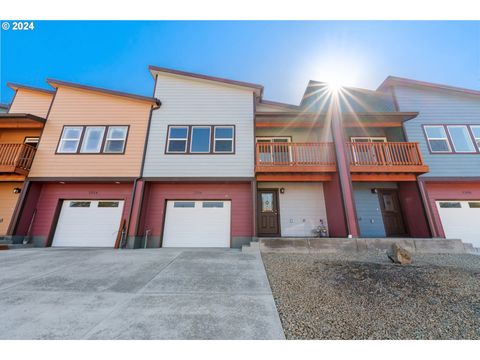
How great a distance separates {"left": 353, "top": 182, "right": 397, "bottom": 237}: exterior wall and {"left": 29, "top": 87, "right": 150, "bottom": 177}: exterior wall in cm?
1036

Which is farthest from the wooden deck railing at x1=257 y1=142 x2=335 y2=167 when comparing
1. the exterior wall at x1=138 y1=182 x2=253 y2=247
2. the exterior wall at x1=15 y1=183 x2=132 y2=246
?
the exterior wall at x1=15 y1=183 x2=132 y2=246

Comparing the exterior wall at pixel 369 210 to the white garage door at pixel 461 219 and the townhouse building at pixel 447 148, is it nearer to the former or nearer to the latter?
the townhouse building at pixel 447 148

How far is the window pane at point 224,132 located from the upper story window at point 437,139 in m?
9.24

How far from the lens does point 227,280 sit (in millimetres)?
3662

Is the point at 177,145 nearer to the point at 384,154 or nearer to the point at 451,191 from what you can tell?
the point at 384,154

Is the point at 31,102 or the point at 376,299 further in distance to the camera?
the point at 31,102

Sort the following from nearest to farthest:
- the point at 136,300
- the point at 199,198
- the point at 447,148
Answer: the point at 136,300 → the point at 447,148 → the point at 199,198

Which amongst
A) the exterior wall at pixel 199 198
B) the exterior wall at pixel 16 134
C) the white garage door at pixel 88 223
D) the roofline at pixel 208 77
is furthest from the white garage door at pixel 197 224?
the exterior wall at pixel 16 134

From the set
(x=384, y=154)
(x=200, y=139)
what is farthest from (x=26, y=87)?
(x=384, y=154)

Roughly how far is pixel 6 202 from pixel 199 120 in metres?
9.63

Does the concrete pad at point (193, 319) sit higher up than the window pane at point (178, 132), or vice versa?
the window pane at point (178, 132)

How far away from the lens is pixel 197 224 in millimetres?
7980

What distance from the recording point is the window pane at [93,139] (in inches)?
322

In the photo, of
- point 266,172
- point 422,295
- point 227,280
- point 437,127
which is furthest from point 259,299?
point 437,127
